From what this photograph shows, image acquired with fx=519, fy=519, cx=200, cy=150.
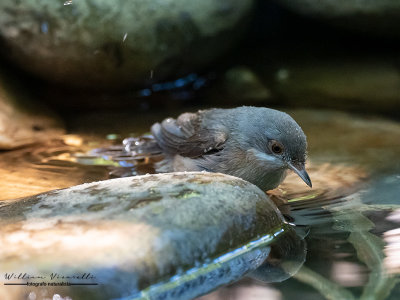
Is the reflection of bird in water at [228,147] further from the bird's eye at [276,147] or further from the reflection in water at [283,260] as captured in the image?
the reflection in water at [283,260]

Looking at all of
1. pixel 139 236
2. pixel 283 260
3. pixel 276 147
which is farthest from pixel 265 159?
pixel 139 236

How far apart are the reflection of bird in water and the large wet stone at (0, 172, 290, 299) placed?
0.81 meters

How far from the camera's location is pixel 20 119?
5754 millimetres

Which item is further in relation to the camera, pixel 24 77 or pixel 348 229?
pixel 24 77

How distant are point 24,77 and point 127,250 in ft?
13.5

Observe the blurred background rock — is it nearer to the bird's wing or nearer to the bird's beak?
the bird's wing

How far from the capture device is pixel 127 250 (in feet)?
9.55

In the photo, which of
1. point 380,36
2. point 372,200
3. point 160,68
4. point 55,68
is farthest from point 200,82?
point 372,200

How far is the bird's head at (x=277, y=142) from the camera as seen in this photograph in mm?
4309

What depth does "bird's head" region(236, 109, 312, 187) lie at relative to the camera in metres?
4.31

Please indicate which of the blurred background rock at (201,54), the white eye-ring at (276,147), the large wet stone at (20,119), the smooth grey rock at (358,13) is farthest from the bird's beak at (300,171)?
the smooth grey rock at (358,13)

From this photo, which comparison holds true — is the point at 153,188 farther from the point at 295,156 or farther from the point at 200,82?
the point at 200,82

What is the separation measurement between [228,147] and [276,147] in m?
0.47

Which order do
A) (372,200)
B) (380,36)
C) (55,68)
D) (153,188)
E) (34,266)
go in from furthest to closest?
(380,36) → (55,68) → (372,200) → (153,188) → (34,266)
